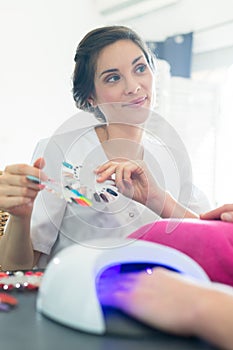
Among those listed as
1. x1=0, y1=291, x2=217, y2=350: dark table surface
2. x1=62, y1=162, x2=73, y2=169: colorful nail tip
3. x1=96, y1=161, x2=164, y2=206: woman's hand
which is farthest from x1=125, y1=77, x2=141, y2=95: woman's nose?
x1=0, y1=291, x2=217, y2=350: dark table surface

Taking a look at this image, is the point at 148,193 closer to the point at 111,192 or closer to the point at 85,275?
the point at 111,192

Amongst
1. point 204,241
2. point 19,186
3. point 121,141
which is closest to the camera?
point 204,241

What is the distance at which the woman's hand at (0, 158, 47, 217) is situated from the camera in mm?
542

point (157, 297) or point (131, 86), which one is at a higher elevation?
point (131, 86)

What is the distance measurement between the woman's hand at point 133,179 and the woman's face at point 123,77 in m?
0.22

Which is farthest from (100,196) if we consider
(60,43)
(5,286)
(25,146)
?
(60,43)

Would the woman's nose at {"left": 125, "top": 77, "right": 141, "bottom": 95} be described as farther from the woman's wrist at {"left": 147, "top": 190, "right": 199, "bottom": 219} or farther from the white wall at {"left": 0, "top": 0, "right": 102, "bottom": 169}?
the white wall at {"left": 0, "top": 0, "right": 102, "bottom": 169}

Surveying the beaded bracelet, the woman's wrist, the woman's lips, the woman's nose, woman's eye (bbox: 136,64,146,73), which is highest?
woman's eye (bbox: 136,64,146,73)

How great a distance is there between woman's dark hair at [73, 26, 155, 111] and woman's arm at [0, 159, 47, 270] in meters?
0.31

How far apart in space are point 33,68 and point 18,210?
1885 millimetres

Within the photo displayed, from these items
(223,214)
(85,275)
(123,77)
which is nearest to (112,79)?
(123,77)

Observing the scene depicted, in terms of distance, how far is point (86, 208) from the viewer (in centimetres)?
58

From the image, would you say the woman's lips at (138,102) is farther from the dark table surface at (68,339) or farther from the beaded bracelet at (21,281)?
the dark table surface at (68,339)

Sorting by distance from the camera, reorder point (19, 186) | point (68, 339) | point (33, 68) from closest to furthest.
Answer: point (68, 339), point (19, 186), point (33, 68)
